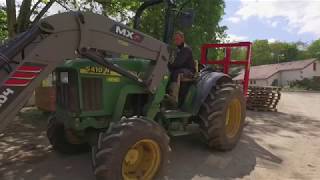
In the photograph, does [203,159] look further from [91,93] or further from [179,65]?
[91,93]

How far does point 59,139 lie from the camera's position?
25.1ft

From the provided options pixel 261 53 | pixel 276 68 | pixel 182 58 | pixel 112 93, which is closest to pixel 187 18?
pixel 182 58

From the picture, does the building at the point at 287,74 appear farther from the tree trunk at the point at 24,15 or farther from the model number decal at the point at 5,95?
the model number decal at the point at 5,95

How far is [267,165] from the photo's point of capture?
7715mm

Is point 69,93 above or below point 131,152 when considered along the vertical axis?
above

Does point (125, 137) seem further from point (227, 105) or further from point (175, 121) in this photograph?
point (227, 105)

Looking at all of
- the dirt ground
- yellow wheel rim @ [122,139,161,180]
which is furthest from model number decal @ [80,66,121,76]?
the dirt ground

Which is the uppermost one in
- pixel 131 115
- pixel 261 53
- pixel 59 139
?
pixel 261 53

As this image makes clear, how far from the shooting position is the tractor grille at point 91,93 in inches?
255

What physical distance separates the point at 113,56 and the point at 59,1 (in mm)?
11476

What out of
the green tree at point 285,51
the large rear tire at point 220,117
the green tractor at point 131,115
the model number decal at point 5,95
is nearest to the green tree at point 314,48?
the green tree at point 285,51

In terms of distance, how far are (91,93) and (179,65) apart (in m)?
2.09

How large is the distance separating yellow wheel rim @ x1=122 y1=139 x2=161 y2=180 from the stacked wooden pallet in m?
11.0

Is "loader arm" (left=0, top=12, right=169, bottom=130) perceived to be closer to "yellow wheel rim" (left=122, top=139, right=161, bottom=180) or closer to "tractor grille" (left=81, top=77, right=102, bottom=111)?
"tractor grille" (left=81, top=77, right=102, bottom=111)
